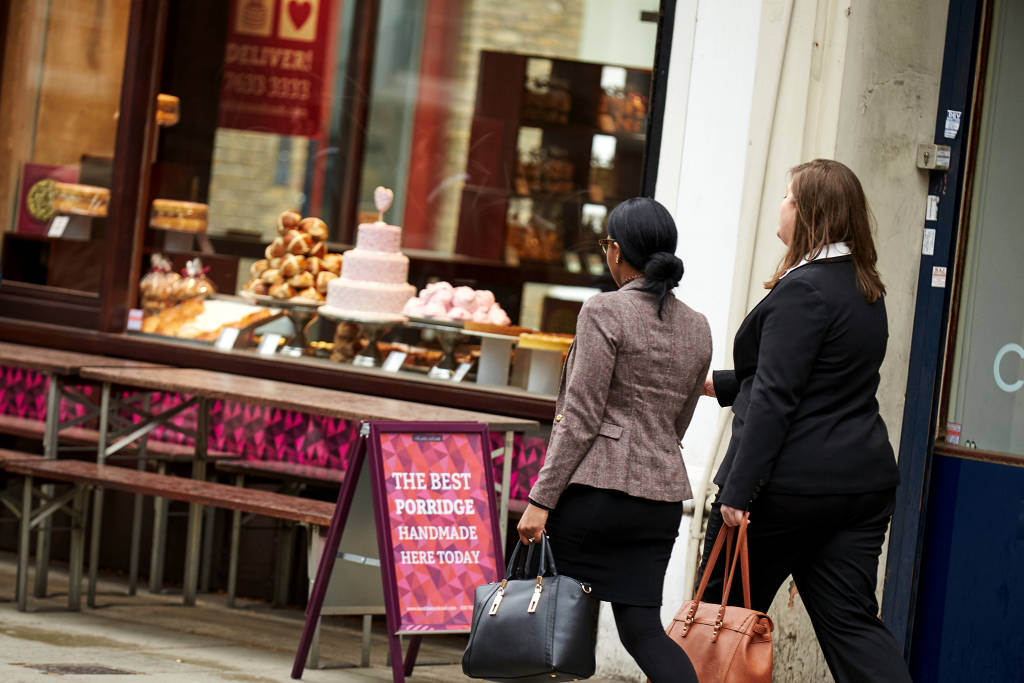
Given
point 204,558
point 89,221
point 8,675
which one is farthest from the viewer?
point 89,221

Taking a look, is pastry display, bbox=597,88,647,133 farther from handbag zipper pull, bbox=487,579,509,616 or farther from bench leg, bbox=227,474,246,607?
handbag zipper pull, bbox=487,579,509,616

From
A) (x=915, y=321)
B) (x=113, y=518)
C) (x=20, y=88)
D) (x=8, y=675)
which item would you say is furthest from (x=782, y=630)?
(x=20, y=88)

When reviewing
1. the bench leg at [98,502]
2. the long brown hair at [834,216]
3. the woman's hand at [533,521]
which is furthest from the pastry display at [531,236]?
the woman's hand at [533,521]

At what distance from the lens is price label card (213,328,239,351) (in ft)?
25.3

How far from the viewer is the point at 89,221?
8.18 metres

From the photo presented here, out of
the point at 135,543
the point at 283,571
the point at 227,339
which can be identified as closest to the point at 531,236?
the point at 227,339

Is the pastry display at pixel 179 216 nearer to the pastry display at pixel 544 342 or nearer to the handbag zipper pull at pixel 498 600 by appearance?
the pastry display at pixel 544 342

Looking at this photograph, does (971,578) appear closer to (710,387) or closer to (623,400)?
(710,387)

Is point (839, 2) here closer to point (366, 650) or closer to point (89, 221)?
point (366, 650)

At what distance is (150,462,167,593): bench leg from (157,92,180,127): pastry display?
2.01m

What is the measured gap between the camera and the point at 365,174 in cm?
824

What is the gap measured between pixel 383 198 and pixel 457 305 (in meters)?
0.86

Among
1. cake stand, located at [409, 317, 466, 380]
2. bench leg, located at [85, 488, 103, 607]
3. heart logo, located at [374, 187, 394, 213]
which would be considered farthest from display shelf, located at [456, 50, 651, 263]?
bench leg, located at [85, 488, 103, 607]

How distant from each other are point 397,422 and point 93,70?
386cm
